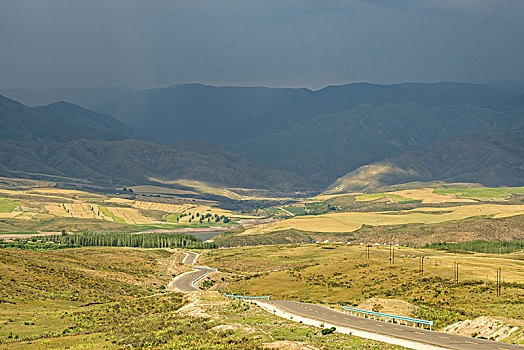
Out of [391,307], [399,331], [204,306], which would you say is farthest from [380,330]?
[204,306]

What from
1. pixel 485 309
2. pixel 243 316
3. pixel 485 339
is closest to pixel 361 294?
pixel 485 309

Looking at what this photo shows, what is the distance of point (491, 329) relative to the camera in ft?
169

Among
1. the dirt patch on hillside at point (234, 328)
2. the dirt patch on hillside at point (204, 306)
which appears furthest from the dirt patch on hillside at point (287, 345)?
the dirt patch on hillside at point (204, 306)

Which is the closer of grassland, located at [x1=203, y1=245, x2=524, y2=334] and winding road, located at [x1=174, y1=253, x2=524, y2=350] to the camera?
winding road, located at [x1=174, y1=253, x2=524, y2=350]

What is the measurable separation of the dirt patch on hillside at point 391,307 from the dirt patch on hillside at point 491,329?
9563 mm

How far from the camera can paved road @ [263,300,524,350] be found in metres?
44.3

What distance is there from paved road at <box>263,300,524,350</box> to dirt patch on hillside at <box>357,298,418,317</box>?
468cm

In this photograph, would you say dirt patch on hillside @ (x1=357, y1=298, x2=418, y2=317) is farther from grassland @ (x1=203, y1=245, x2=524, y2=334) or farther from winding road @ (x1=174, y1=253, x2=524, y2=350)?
winding road @ (x1=174, y1=253, x2=524, y2=350)

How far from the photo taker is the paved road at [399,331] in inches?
1746

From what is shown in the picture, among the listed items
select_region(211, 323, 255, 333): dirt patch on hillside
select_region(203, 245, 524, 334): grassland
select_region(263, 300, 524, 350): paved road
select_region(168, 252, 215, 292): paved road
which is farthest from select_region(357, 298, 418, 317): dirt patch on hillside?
select_region(168, 252, 215, 292): paved road

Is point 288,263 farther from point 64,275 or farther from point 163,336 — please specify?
point 163,336

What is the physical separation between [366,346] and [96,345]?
23.6 metres

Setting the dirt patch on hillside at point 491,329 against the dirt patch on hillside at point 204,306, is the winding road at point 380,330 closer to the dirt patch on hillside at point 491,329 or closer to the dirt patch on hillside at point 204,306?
the dirt patch on hillside at point 491,329

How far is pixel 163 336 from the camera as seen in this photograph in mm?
52375
